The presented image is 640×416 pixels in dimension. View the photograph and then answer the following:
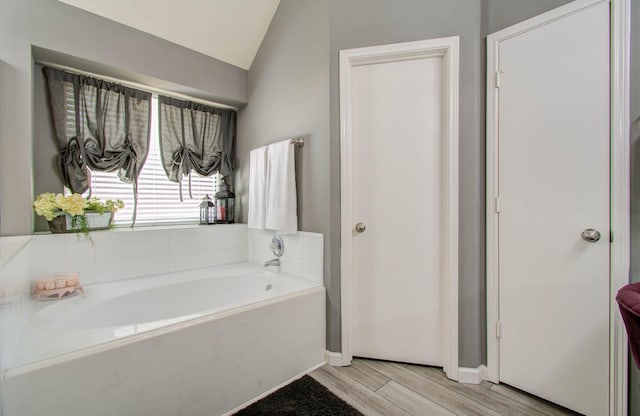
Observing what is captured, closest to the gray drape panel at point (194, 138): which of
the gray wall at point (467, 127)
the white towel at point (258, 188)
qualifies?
the white towel at point (258, 188)

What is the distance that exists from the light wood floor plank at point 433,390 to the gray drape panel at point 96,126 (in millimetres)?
2364

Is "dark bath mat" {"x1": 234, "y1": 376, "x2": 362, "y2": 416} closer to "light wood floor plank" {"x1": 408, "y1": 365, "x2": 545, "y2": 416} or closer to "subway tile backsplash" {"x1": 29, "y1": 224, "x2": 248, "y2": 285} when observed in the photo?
"light wood floor plank" {"x1": 408, "y1": 365, "x2": 545, "y2": 416}

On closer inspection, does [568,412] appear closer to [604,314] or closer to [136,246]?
[604,314]

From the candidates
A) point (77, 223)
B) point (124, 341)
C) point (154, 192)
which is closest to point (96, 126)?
point (154, 192)

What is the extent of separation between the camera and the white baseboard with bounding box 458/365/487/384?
1631 millimetres

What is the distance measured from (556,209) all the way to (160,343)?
2.05m

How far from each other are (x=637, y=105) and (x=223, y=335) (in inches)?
87.5

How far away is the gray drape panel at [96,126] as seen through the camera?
1969mm

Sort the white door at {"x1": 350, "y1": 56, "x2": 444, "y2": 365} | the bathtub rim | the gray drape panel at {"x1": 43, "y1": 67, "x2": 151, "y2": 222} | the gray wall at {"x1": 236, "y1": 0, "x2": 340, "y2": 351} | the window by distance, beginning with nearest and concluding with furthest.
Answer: the bathtub rim
the white door at {"x1": 350, "y1": 56, "x2": 444, "y2": 365}
the gray wall at {"x1": 236, "y1": 0, "x2": 340, "y2": 351}
the gray drape panel at {"x1": 43, "y1": 67, "x2": 151, "y2": 222}
the window

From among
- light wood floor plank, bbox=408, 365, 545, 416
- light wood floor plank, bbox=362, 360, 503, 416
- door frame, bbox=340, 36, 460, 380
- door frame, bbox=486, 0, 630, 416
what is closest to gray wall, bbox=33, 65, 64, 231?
door frame, bbox=340, 36, 460, 380

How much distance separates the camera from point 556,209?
1.45 meters

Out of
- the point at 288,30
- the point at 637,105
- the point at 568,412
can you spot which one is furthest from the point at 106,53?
the point at 568,412

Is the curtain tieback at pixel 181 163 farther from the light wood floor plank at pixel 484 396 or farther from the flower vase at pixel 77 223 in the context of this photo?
the light wood floor plank at pixel 484 396

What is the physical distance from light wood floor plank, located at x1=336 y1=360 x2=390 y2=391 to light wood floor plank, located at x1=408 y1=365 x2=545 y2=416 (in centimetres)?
25
